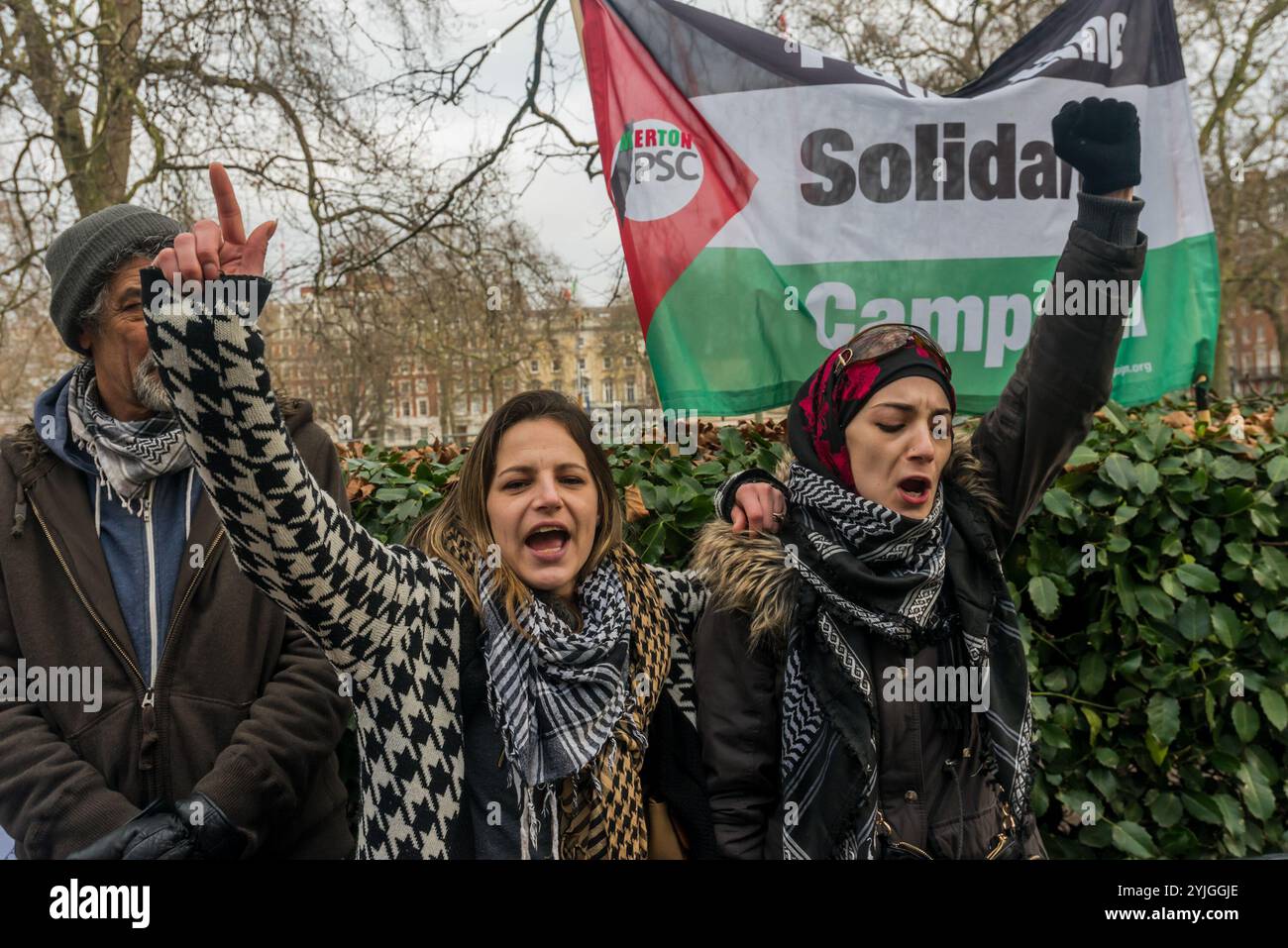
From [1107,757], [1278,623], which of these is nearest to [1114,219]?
[1278,623]

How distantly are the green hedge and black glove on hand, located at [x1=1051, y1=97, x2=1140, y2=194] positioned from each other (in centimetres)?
115

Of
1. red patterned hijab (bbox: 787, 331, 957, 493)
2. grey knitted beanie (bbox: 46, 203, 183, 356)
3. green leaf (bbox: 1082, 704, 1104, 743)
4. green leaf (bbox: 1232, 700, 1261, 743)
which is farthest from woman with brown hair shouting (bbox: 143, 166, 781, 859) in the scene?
green leaf (bbox: 1232, 700, 1261, 743)

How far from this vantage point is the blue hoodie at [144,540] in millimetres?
2193

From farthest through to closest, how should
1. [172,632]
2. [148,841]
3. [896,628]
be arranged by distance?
1. [172,632]
2. [896,628]
3. [148,841]

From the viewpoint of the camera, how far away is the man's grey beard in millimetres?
2258

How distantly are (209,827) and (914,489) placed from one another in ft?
5.45

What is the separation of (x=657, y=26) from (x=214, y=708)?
2887 mm

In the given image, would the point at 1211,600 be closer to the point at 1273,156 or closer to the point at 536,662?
the point at 536,662

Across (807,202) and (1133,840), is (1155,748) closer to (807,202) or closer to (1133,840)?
(1133,840)

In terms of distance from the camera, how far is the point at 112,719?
7.06 ft

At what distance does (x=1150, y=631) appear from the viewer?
120 inches

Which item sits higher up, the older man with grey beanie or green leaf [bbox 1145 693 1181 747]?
the older man with grey beanie

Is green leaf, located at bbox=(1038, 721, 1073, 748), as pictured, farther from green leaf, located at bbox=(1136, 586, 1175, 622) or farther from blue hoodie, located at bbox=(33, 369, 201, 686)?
blue hoodie, located at bbox=(33, 369, 201, 686)
